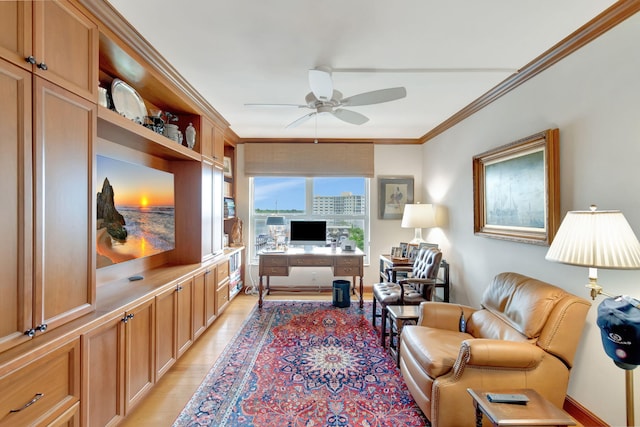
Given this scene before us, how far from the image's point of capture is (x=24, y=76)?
3.94 ft

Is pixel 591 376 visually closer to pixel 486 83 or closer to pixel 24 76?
pixel 486 83

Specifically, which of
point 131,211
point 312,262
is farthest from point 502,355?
point 131,211

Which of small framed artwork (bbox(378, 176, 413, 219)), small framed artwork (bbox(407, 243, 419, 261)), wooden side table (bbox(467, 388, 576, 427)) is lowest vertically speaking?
wooden side table (bbox(467, 388, 576, 427))

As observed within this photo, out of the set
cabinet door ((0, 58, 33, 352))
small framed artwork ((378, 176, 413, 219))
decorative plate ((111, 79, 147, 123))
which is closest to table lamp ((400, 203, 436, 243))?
small framed artwork ((378, 176, 413, 219))

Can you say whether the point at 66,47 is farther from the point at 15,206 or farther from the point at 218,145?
the point at 218,145

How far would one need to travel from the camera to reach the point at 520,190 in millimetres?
2443

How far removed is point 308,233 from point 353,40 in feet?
9.35

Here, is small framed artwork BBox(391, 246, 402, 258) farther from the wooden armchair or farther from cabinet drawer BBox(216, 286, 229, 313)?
cabinet drawer BBox(216, 286, 229, 313)

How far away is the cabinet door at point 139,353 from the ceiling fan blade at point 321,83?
77.3 inches

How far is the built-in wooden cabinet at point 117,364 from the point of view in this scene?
1492mm

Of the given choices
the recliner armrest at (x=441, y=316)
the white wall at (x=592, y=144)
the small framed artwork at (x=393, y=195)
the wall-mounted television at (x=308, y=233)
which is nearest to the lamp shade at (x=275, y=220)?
the wall-mounted television at (x=308, y=233)

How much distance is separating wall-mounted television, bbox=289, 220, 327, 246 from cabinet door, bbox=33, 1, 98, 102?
3028 mm

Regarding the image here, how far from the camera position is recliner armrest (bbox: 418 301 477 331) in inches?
92.0

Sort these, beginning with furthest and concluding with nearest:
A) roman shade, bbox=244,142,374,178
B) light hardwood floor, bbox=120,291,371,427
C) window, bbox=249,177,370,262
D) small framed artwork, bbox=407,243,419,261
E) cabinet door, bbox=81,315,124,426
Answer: window, bbox=249,177,370,262
roman shade, bbox=244,142,374,178
small framed artwork, bbox=407,243,419,261
light hardwood floor, bbox=120,291,371,427
cabinet door, bbox=81,315,124,426
